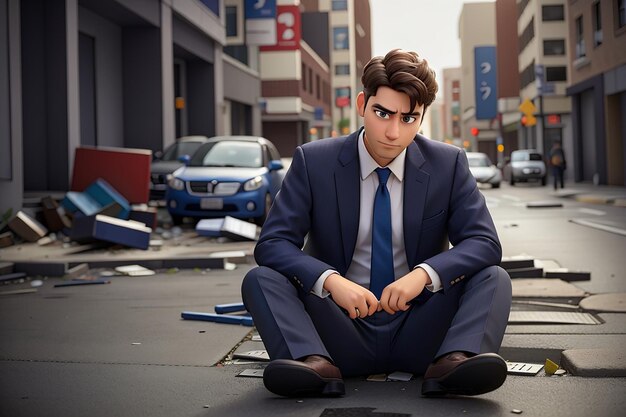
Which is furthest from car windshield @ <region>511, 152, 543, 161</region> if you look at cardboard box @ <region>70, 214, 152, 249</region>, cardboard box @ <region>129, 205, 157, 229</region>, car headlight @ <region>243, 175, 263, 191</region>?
cardboard box @ <region>70, 214, 152, 249</region>

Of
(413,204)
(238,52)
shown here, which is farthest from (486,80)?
(413,204)

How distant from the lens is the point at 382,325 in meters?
4.28

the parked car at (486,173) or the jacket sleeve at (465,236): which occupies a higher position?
the parked car at (486,173)

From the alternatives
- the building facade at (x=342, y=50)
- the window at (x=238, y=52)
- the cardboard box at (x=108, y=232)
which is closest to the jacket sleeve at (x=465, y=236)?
the cardboard box at (x=108, y=232)

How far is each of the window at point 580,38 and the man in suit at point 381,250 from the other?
107 ft

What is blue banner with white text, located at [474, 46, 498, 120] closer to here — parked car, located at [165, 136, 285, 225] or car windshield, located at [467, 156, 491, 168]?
A: car windshield, located at [467, 156, 491, 168]

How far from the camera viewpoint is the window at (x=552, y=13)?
183ft

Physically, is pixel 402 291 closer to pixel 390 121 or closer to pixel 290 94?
pixel 390 121

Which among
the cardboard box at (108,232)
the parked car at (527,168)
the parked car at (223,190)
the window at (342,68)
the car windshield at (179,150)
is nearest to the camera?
the cardboard box at (108,232)

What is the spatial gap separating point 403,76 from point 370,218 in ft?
2.20

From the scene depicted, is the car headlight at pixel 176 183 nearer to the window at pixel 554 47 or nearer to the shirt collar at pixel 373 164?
the shirt collar at pixel 373 164

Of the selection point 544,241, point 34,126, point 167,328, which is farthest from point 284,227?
point 34,126

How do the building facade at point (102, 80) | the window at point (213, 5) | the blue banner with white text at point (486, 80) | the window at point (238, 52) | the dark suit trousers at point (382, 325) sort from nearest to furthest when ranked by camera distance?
the dark suit trousers at point (382, 325)
the building facade at point (102, 80)
the window at point (213, 5)
the window at point (238, 52)
the blue banner with white text at point (486, 80)

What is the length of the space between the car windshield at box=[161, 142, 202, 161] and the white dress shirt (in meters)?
16.4
